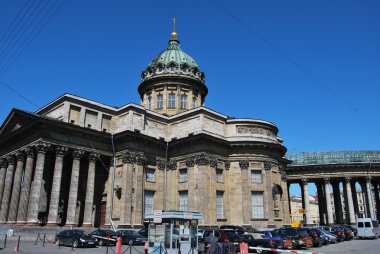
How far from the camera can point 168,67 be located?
57.2m

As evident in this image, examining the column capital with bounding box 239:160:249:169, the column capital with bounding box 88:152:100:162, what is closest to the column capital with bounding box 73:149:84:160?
the column capital with bounding box 88:152:100:162

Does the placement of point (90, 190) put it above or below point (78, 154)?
below

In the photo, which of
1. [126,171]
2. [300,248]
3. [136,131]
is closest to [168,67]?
[136,131]

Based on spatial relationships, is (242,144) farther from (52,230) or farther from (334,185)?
(334,185)

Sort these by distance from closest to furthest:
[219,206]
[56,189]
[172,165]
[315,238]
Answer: [315,238] → [56,189] → [219,206] → [172,165]

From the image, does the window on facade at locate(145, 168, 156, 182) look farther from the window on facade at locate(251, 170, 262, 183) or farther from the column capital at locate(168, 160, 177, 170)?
the window on facade at locate(251, 170, 262, 183)

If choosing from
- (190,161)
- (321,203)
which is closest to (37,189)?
(190,161)

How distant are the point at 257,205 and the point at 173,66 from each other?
2628cm

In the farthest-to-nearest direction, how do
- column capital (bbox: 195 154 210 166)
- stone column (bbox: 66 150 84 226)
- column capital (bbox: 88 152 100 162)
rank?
column capital (bbox: 195 154 210 166) → column capital (bbox: 88 152 100 162) → stone column (bbox: 66 150 84 226)

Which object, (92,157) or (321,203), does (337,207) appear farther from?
(92,157)

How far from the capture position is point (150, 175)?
4309 cm

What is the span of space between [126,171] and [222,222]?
12.5 metres

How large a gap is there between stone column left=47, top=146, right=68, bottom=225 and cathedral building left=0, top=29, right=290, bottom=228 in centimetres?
10

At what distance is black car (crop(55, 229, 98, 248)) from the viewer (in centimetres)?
2639
